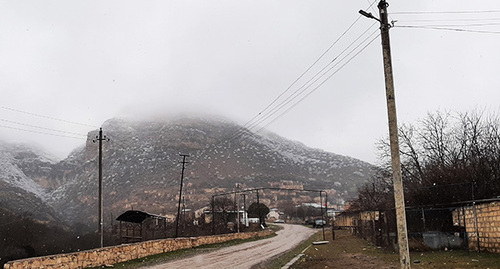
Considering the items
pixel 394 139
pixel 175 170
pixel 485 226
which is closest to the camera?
pixel 394 139

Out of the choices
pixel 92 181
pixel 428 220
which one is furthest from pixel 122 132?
pixel 428 220

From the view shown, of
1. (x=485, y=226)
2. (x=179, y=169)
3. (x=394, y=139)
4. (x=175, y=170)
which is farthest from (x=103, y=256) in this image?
(x=179, y=169)

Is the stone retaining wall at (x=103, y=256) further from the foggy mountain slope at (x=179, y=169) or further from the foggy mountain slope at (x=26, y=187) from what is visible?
the foggy mountain slope at (x=179, y=169)

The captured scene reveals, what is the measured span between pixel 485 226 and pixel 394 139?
32.9 feet

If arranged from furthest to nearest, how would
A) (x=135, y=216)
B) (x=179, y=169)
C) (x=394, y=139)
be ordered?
(x=179, y=169)
(x=135, y=216)
(x=394, y=139)

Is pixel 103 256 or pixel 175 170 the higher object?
pixel 175 170

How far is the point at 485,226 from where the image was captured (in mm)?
17000

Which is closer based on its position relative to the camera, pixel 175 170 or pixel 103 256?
pixel 103 256

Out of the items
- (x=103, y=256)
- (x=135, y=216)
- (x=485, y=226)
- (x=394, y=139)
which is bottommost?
(x=103, y=256)

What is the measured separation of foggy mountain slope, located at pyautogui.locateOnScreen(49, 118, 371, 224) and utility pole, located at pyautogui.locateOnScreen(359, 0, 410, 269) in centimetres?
9942

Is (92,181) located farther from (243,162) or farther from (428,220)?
(428,220)

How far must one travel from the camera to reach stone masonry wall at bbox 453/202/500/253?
16.2 metres

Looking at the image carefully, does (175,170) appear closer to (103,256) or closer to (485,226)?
(103,256)

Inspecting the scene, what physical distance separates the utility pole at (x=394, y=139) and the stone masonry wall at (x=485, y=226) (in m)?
A: 8.65
